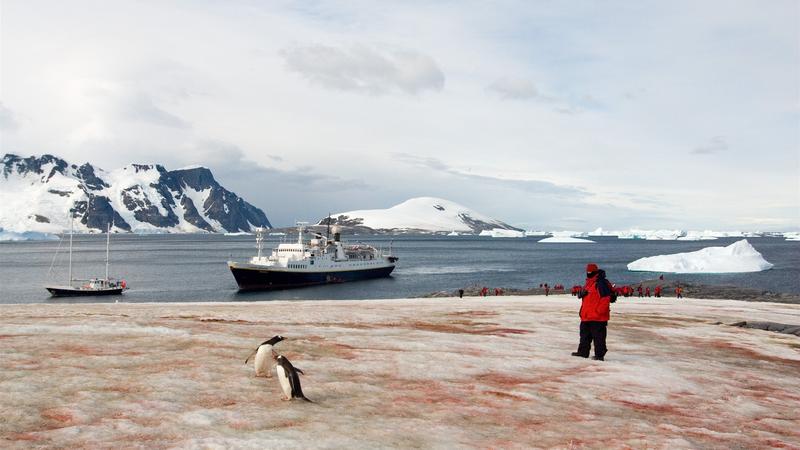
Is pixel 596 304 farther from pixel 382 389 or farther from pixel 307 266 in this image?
pixel 307 266

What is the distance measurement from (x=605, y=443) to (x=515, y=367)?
4.86 metres

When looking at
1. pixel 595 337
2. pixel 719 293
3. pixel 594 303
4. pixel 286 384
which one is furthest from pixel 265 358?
pixel 719 293

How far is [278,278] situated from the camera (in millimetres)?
91125

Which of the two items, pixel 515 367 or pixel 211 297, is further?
pixel 211 297

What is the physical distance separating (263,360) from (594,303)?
750 cm

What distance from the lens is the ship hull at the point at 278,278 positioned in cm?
8725

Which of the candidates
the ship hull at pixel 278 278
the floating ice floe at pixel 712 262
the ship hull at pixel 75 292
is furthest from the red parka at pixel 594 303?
the floating ice floe at pixel 712 262

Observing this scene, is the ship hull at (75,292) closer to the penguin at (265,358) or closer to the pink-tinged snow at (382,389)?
the pink-tinged snow at (382,389)

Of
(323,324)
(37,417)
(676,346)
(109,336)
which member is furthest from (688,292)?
(37,417)

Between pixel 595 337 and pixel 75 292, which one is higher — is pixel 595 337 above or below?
above

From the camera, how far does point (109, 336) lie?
1396 centimetres

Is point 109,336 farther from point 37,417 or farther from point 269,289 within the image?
point 269,289

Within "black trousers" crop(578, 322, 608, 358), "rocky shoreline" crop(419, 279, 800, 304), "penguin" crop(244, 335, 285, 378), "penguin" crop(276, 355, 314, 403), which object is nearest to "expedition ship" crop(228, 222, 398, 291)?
"rocky shoreline" crop(419, 279, 800, 304)

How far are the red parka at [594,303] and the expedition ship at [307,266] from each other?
3063 inches
